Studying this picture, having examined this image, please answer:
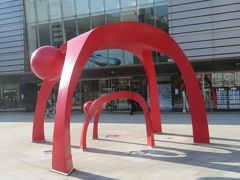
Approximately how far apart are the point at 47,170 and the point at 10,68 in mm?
21877

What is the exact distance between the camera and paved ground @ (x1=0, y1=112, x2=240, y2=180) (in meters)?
8.13

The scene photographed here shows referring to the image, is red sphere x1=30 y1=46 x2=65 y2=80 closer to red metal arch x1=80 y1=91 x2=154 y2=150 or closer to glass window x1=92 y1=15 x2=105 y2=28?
red metal arch x1=80 y1=91 x2=154 y2=150

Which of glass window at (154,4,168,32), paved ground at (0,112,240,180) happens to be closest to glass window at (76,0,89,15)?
glass window at (154,4,168,32)

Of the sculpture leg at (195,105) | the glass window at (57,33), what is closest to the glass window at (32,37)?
the glass window at (57,33)

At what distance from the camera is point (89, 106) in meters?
12.7

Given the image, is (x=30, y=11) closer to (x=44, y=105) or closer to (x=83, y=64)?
(x=44, y=105)

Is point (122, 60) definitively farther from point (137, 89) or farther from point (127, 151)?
point (127, 151)

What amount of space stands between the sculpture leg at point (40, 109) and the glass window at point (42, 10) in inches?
596

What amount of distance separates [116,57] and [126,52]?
2.81 feet

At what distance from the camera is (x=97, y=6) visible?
80.4 feet

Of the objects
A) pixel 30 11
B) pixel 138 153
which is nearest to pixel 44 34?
pixel 30 11

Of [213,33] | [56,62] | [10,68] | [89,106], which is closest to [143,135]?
[89,106]

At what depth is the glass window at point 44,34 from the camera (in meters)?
27.2

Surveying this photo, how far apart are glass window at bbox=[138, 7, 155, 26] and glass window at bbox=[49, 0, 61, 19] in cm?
642
